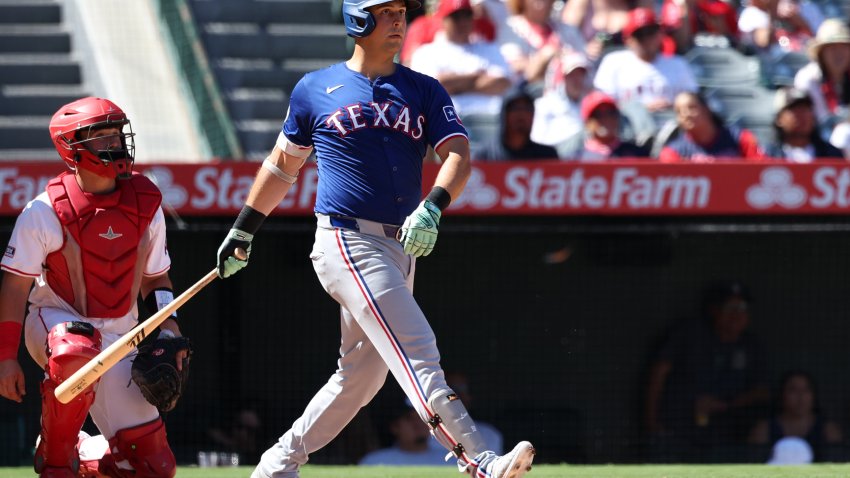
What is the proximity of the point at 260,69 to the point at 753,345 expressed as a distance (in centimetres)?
429

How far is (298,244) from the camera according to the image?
7391mm

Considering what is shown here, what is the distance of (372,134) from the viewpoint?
445 cm

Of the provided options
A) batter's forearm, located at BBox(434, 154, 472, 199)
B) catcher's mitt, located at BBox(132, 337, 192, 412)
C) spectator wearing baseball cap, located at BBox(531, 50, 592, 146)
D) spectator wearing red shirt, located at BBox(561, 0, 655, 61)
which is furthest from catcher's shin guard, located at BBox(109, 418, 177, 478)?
spectator wearing red shirt, located at BBox(561, 0, 655, 61)

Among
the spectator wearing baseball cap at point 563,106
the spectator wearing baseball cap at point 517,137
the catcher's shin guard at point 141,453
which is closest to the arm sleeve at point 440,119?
the catcher's shin guard at point 141,453

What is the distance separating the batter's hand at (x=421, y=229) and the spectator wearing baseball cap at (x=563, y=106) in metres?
4.46

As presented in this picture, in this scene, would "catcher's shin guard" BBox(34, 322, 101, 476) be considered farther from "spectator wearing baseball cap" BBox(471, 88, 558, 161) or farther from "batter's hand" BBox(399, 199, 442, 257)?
"spectator wearing baseball cap" BBox(471, 88, 558, 161)

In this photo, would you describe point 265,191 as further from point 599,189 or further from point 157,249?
point 599,189

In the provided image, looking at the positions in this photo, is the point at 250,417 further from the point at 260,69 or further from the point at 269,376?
the point at 260,69

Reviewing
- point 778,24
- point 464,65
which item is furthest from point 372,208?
point 778,24

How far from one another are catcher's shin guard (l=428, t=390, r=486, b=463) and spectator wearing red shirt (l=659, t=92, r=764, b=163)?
419 centimetres

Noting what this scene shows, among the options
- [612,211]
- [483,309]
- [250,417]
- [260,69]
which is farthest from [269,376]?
[260,69]

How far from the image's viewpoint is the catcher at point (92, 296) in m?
4.43

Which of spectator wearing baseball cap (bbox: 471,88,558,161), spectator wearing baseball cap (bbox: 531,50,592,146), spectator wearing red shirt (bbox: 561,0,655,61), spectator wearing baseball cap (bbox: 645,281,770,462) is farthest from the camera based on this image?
spectator wearing red shirt (bbox: 561,0,655,61)

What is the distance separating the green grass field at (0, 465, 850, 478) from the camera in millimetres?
5691
